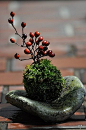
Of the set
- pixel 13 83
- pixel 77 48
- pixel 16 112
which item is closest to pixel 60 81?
pixel 16 112

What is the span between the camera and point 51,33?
296 centimetres

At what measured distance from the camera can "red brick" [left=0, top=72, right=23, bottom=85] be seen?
2105 mm

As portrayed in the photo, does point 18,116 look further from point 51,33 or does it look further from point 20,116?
point 51,33

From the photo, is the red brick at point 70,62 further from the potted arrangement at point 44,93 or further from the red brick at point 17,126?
the red brick at point 17,126

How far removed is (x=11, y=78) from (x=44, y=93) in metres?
0.66

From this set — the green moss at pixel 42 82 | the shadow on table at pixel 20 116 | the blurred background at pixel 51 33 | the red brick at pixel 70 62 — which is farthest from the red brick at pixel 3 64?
the green moss at pixel 42 82

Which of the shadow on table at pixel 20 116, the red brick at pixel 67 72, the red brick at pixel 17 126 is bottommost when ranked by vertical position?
the red brick at pixel 17 126

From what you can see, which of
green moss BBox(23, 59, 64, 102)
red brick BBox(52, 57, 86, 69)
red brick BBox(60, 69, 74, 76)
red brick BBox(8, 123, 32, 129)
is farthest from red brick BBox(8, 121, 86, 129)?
red brick BBox(52, 57, 86, 69)

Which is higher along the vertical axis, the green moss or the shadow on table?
the green moss

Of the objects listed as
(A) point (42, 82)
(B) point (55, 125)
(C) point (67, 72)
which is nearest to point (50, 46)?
(C) point (67, 72)

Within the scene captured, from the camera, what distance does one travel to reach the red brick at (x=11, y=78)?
2.11 m

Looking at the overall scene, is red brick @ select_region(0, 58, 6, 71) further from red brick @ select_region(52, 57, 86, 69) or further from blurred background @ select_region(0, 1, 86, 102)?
red brick @ select_region(52, 57, 86, 69)

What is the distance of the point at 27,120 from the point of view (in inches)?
62.3

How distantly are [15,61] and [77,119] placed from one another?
996mm
